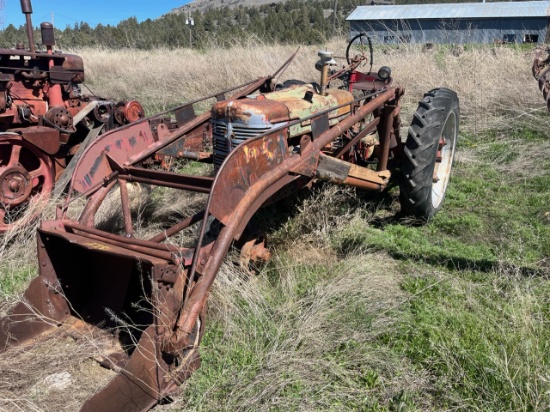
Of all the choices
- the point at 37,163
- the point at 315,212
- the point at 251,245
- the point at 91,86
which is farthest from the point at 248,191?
the point at 91,86

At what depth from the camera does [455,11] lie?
1062 inches

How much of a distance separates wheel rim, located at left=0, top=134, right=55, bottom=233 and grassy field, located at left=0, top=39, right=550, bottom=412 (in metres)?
0.29

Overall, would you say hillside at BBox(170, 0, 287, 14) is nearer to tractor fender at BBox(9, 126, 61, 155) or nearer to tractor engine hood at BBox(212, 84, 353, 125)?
tractor fender at BBox(9, 126, 61, 155)

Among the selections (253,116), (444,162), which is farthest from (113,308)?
(444,162)

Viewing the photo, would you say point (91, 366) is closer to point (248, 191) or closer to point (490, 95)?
point (248, 191)

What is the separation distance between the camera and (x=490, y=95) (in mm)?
7938

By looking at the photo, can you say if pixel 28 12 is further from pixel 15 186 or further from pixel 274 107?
pixel 274 107

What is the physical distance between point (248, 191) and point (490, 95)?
659 cm

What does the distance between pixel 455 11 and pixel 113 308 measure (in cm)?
2869

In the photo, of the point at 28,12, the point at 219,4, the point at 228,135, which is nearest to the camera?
the point at 228,135

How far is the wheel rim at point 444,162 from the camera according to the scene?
4.85 m

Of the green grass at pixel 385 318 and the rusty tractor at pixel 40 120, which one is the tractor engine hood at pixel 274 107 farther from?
the rusty tractor at pixel 40 120

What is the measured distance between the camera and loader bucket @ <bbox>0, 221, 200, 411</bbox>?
7.39 feet

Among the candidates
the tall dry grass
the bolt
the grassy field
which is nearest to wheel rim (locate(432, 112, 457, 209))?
the grassy field
